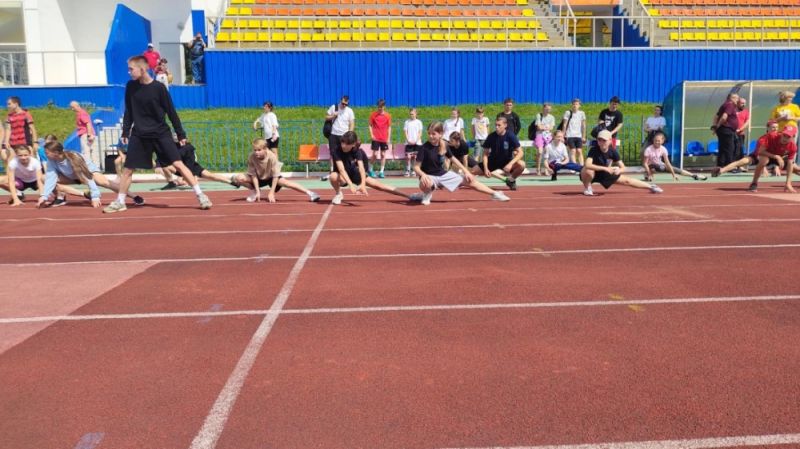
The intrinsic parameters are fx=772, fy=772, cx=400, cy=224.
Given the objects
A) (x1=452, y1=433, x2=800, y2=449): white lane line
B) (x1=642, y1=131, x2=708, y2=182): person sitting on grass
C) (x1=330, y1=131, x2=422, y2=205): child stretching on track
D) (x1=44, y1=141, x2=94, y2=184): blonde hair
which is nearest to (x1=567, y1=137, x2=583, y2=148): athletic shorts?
(x1=642, y1=131, x2=708, y2=182): person sitting on grass

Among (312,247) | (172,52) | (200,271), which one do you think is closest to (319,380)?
(200,271)

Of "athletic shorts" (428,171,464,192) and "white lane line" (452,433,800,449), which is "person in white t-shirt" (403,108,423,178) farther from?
"white lane line" (452,433,800,449)

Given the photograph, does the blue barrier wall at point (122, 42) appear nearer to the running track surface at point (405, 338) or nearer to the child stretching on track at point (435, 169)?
the child stretching on track at point (435, 169)

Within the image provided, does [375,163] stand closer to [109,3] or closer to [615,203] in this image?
[615,203]

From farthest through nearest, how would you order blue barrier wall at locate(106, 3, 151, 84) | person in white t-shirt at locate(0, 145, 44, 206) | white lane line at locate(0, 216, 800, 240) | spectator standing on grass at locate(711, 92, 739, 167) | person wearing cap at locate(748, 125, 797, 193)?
blue barrier wall at locate(106, 3, 151, 84), spectator standing on grass at locate(711, 92, 739, 167), person wearing cap at locate(748, 125, 797, 193), person in white t-shirt at locate(0, 145, 44, 206), white lane line at locate(0, 216, 800, 240)

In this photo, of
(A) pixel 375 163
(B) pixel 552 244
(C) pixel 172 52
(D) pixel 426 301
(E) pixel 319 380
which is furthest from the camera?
(C) pixel 172 52

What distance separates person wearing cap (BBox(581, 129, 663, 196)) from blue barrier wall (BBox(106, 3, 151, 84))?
61.0ft

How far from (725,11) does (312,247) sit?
2842 centimetres

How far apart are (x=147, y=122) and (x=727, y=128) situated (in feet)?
43.8

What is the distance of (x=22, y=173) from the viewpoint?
508 inches

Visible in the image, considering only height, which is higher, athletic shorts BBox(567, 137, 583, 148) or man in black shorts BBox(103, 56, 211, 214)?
man in black shorts BBox(103, 56, 211, 214)

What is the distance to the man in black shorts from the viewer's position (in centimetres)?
1110

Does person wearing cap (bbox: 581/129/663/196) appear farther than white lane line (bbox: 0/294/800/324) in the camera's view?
Yes

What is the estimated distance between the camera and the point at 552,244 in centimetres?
841
